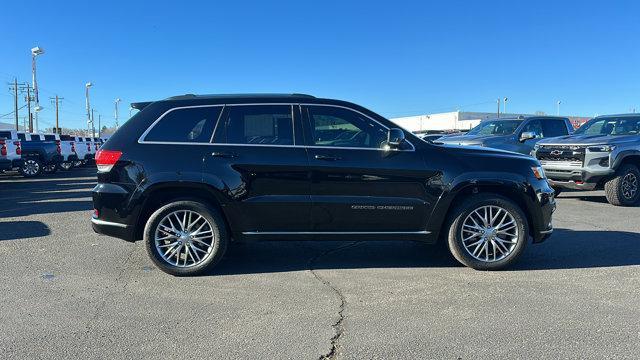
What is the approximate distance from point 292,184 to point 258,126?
721 millimetres

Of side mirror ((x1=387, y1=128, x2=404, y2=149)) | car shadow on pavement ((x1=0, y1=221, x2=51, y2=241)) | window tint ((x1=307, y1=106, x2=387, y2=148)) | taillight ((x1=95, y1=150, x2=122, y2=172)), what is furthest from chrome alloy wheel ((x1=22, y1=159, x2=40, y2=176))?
side mirror ((x1=387, y1=128, x2=404, y2=149))

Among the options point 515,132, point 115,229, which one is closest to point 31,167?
point 115,229

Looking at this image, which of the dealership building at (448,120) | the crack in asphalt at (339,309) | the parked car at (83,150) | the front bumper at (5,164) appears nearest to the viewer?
the crack in asphalt at (339,309)

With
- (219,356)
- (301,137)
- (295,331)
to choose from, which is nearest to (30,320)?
(219,356)

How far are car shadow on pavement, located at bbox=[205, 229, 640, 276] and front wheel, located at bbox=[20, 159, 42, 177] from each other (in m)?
14.9

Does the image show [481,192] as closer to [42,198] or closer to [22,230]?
[22,230]

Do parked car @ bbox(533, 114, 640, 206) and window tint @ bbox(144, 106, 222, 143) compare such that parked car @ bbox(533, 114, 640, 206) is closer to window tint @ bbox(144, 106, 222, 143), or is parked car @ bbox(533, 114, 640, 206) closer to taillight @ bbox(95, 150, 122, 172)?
window tint @ bbox(144, 106, 222, 143)

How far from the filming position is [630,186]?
31.6ft

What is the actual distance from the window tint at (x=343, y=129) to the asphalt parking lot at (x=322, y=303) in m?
1.37

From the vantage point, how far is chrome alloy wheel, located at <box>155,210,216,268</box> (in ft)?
16.6

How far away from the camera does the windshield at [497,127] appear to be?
1274 centimetres

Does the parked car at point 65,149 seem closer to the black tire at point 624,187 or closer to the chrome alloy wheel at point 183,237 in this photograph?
the chrome alloy wheel at point 183,237

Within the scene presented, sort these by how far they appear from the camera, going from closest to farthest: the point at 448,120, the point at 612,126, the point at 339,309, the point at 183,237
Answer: the point at 339,309
the point at 183,237
the point at 612,126
the point at 448,120

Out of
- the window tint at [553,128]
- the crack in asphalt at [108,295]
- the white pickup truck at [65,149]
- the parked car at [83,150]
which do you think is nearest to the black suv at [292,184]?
the crack in asphalt at [108,295]
